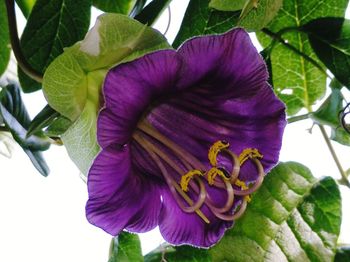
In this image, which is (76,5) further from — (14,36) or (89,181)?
(89,181)

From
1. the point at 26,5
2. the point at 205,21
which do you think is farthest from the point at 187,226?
the point at 26,5

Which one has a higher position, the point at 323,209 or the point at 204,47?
the point at 204,47

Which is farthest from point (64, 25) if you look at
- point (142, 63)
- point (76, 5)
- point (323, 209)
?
point (323, 209)

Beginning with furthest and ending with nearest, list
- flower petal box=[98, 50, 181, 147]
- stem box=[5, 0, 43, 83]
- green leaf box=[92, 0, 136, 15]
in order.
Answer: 1. green leaf box=[92, 0, 136, 15]
2. stem box=[5, 0, 43, 83]
3. flower petal box=[98, 50, 181, 147]

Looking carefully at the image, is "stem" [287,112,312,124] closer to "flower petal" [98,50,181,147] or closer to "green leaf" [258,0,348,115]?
"green leaf" [258,0,348,115]

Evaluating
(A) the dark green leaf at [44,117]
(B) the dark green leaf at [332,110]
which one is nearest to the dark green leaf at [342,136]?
(B) the dark green leaf at [332,110]

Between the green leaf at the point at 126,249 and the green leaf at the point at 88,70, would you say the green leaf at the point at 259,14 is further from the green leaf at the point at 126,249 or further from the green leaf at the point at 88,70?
the green leaf at the point at 126,249

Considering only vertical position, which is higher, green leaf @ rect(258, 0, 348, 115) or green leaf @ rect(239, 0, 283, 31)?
green leaf @ rect(239, 0, 283, 31)

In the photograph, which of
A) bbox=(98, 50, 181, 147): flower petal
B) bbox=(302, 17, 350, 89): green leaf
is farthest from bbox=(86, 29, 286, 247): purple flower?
bbox=(302, 17, 350, 89): green leaf
